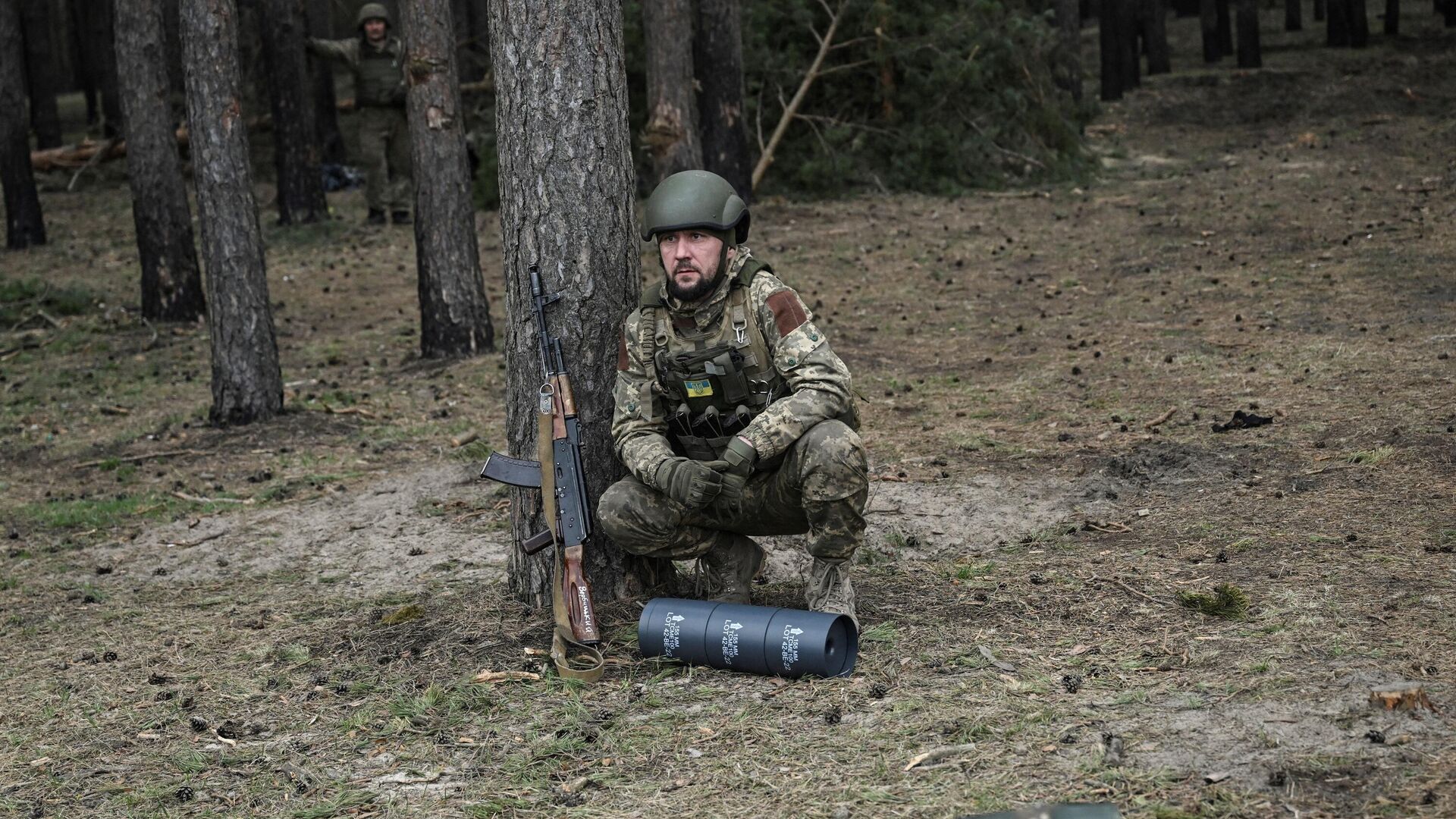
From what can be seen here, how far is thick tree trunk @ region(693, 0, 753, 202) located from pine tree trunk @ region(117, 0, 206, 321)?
18.5ft

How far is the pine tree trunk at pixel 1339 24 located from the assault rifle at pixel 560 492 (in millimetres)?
24616

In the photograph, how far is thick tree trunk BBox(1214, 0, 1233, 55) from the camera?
27.1 metres

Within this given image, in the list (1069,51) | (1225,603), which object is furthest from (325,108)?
(1225,603)

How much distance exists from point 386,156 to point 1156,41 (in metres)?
16.4

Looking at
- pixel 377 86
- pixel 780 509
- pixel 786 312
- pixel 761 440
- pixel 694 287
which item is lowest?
pixel 780 509

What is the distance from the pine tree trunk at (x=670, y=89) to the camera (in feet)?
44.5

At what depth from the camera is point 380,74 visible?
51.0ft

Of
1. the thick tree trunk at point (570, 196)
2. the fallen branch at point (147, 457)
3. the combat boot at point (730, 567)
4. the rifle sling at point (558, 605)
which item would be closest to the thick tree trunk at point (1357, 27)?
the fallen branch at point (147, 457)

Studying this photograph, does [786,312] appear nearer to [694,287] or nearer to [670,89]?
[694,287]

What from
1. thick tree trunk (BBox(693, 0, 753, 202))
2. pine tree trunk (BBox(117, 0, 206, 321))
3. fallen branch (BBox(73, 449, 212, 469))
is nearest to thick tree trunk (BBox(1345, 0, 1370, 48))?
thick tree trunk (BBox(693, 0, 753, 202))

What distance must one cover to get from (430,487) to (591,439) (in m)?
2.65

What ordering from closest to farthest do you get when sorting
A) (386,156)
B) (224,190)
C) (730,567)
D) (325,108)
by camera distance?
(730,567) → (224,190) → (386,156) → (325,108)

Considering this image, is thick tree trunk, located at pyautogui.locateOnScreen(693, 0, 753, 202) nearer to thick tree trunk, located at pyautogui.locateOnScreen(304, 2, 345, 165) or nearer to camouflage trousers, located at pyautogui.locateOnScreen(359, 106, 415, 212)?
camouflage trousers, located at pyautogui.locateOnScreen(359, 106, 415, 212)

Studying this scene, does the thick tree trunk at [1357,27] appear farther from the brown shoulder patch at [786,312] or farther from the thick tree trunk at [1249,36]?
the brown shoulder patch at [786,312]
